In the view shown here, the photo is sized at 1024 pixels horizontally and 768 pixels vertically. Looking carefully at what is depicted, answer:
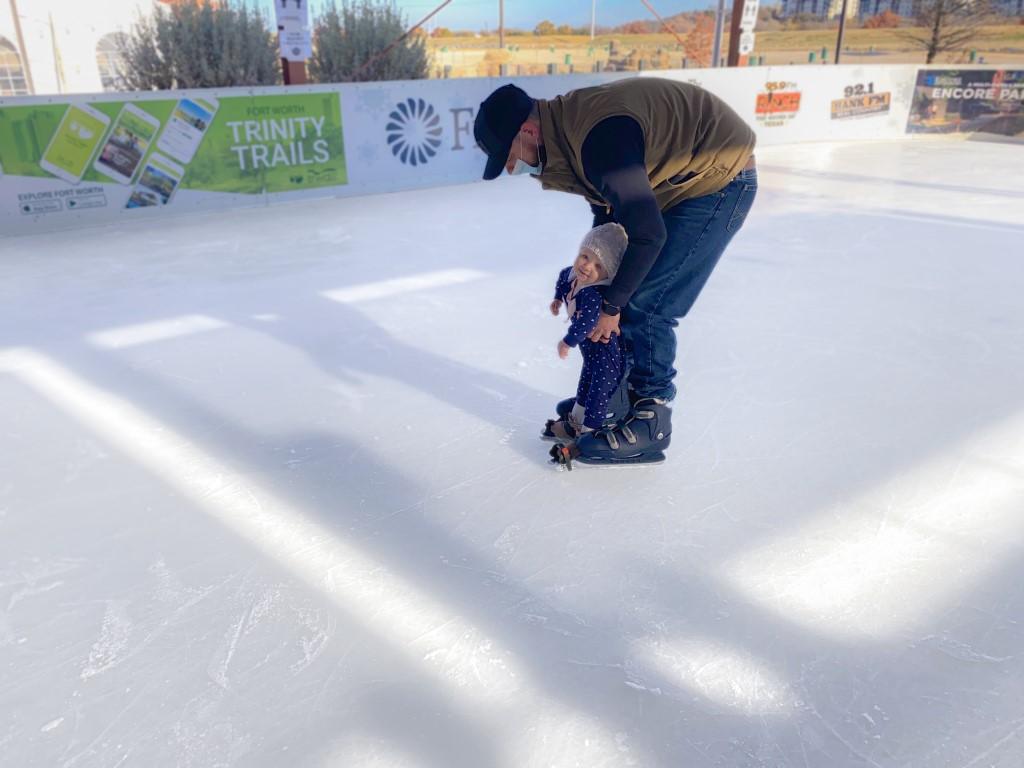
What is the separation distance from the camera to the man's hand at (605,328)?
5.29 ft

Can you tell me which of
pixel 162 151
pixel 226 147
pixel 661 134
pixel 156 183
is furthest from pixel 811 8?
pixel 661 134

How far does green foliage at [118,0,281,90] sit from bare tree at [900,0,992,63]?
1439cm

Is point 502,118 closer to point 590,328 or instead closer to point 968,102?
point 590,328

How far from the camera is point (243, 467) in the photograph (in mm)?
1941

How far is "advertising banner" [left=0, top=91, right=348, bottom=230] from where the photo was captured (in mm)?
4285

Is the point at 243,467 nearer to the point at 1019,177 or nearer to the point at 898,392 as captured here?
the point at 898,392

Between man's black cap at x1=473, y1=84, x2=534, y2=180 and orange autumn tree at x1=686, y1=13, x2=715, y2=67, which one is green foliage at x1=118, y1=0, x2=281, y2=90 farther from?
orange autumn tree at x1=686, y1=13, x2=715, y2=67

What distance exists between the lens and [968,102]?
8750 millimetres

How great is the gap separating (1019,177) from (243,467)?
6.96m

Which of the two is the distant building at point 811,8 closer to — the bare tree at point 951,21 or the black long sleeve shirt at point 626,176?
the bare tree at point 951,21

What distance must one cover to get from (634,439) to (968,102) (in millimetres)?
9249

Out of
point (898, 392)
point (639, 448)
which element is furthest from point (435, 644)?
point (898, 392)

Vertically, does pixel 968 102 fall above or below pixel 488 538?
above

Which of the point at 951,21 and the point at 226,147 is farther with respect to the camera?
the point at 951,21
